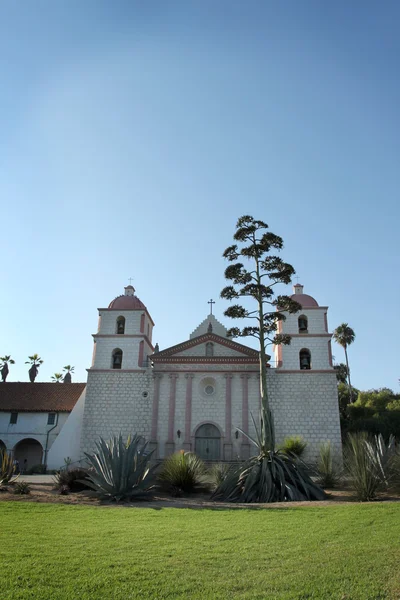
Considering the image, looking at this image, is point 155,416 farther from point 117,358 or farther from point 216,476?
point 216,476

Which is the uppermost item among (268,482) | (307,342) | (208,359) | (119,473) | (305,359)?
(307,342)

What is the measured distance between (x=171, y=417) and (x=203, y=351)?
4588 millimetres

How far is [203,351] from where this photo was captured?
31.1m

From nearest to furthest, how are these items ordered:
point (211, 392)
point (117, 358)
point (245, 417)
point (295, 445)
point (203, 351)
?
point (295, 445) < point (245, 417) < point (211, 392) < point (203, 351) < point (117, 358)

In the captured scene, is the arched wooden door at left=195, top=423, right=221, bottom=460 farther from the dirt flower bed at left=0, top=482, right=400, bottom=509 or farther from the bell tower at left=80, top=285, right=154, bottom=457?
the dirt flower bed at left=0, top=482, right=400, bottom=509

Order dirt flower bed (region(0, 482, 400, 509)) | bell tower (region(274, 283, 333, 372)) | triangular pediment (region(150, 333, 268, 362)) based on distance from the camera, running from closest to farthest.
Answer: dirt flower bed (region(0, 482, 400, 509)) < bell tower (region(274, 283, 333, 372)) < triangular pediment (region(150, 333, 268, 362))

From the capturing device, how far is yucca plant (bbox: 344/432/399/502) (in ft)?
47.3

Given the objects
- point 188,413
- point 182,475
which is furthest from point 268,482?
point 188,413

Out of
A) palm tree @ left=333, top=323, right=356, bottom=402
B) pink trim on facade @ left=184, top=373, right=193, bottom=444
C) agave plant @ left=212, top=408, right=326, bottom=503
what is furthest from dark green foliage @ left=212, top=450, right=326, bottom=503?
palm tree @ left=333, top=323, right=356, bottom=402

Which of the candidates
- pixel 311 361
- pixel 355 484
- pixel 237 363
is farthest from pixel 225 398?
pixel 355 484

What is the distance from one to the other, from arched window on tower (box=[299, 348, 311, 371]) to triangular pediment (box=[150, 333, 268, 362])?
9.16 feet

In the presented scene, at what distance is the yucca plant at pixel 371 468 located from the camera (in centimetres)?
1441

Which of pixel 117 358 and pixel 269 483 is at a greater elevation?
pixel 117 358

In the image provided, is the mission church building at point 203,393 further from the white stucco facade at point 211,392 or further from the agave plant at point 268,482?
the agave plant at point 268,482
